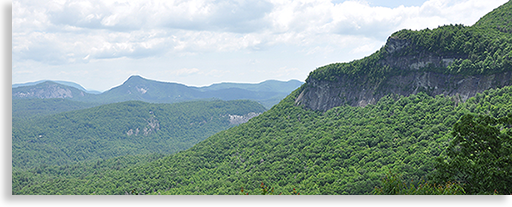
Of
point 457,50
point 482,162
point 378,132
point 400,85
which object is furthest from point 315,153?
point 482,162

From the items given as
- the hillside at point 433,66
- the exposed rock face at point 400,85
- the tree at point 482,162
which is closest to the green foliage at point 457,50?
the hillside at point 433,66

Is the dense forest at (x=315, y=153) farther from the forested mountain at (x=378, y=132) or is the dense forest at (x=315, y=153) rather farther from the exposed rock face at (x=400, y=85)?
the exposed rock face at (x=400, y=85)

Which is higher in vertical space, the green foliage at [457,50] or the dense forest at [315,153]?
the green foliage at [457,50]

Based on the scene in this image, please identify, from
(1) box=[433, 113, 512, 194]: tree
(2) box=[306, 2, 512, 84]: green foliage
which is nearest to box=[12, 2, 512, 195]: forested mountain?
(1) box=[433, 113, 512, 194]: tree

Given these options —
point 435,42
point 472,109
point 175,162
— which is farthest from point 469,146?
point 175,162

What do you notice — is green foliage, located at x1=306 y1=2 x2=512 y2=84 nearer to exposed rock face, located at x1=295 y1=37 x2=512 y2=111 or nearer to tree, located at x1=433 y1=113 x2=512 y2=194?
exposed rock face, located at x1=295 y1=37 x2=512 y2=111
